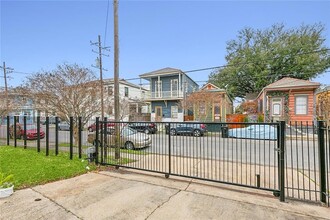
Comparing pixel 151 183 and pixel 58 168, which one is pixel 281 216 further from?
pixel 58 168

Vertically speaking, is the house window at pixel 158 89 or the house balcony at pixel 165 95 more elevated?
the house window at pixel 158 89

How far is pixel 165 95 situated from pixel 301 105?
1528cm

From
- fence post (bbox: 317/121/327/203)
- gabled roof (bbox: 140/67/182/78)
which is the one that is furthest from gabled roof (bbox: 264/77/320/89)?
fence post (bbox: 317/121/327/203)

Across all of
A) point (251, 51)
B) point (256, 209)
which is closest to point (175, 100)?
point (251, 51)

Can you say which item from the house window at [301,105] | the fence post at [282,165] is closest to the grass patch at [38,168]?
the fence post at [282,165]

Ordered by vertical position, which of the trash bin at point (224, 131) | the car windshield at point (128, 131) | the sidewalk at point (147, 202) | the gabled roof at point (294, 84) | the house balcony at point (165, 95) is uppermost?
the gabled roof at point (294, 84)

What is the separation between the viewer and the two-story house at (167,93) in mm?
26016

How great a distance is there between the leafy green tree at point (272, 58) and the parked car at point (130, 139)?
25.7m

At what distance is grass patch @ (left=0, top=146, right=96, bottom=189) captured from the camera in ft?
16.9

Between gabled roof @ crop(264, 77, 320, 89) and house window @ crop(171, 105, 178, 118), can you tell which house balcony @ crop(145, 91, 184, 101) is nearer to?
house window @ crop(171, 105, 178, 118)

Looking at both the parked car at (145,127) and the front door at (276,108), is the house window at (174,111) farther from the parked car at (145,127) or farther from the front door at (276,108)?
the parked car at (145,127)

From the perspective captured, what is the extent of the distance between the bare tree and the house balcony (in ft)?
51.7

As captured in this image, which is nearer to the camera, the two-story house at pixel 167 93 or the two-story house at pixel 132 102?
the two-story house at pixel 132 102

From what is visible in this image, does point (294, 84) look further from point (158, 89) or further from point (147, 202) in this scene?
point (147, 202)
